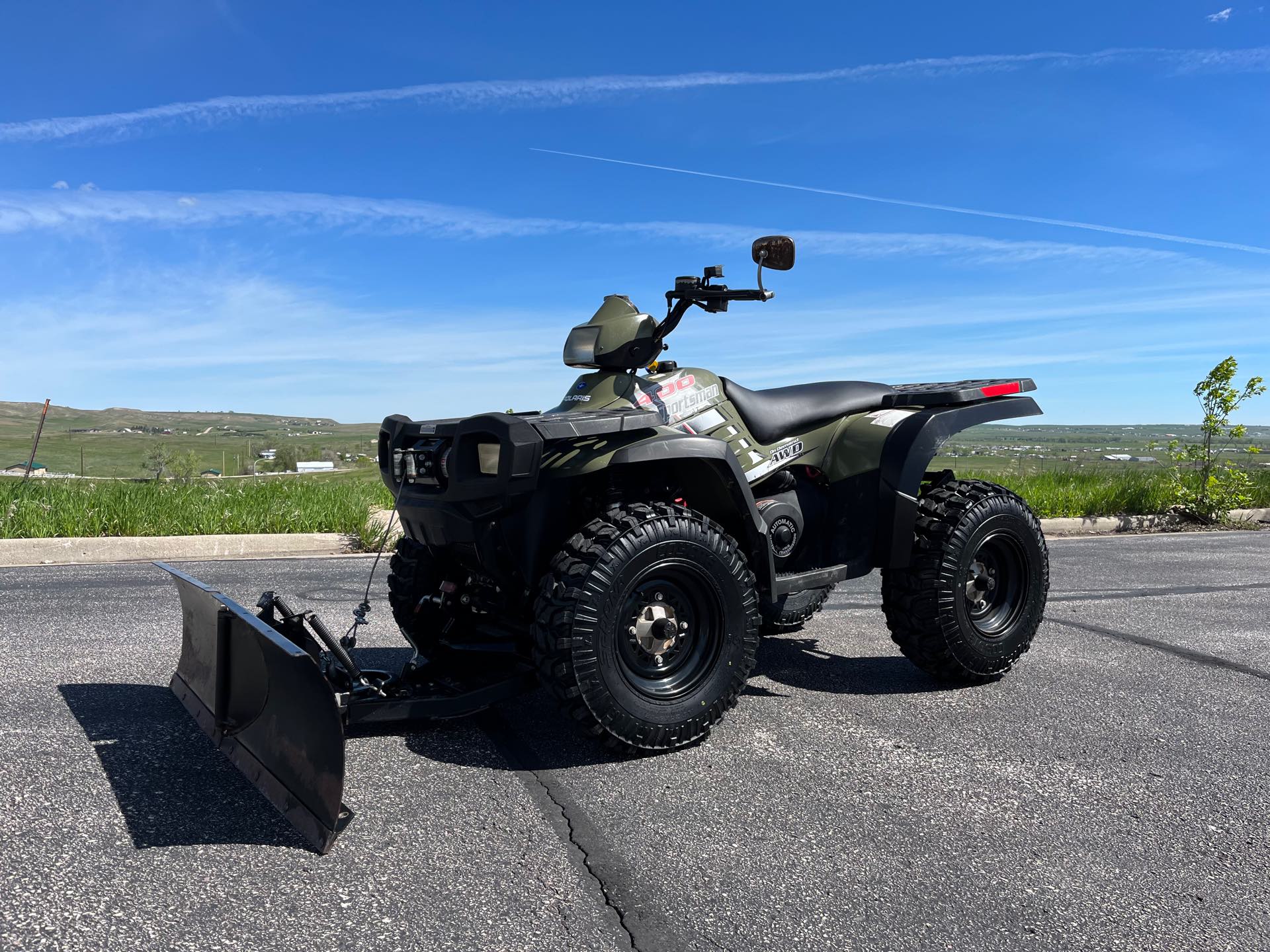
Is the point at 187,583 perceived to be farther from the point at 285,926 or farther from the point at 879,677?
the point at 879,677

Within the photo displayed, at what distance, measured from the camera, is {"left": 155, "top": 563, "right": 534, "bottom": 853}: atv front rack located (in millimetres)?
2854

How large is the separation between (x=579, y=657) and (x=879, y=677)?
7.12 ft

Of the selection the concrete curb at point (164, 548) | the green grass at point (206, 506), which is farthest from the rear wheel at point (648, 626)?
the concrete curb at point (164, 548)

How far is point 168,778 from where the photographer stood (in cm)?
339

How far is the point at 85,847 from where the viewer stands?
2848 mm

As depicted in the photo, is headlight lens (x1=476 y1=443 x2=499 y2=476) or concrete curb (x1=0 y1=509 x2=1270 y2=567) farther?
concrete curb (x1=0 y1=509 x2=1270 y2=567)

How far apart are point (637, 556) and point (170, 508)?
313 inches

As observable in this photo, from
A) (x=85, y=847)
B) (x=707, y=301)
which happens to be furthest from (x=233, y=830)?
(x=707, y=301)

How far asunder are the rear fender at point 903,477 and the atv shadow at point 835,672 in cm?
65

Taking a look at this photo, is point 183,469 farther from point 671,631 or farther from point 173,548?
point 671,631

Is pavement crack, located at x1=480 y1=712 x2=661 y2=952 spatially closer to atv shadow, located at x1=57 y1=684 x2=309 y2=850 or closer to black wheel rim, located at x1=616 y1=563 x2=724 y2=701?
black wheel rim, located at x1=616 y1=563 x2=724 y2=701

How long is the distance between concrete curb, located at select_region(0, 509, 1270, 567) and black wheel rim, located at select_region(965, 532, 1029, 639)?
254 inches

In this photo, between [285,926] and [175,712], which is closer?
[285,926]

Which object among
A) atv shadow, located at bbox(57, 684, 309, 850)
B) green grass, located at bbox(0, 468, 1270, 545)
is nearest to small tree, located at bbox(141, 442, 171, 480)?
green grass, located at bbox(0, 468, 1270, 545)
